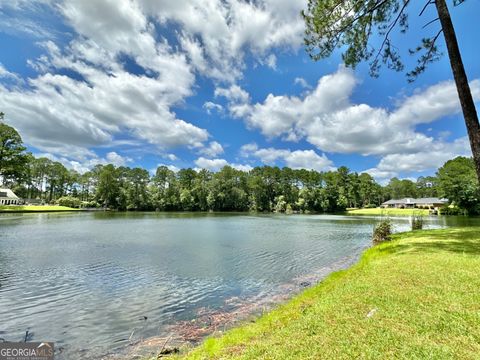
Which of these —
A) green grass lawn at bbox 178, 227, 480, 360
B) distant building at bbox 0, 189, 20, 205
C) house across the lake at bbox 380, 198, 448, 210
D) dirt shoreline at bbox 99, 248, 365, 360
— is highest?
distant building at bbox 0, 189, 20, 205

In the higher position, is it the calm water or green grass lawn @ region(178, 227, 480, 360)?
green grass lawn @ region(178, 227, 480, 360)

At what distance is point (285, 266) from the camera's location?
14.5 meters

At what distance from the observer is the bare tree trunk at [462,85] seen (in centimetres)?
806

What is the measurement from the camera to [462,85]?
27.5 ft

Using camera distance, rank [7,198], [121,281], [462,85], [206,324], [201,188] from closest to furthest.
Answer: [206,324] → [462,85] → [121,281] → [7,198] → [201,188]

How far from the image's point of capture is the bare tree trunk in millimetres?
8062

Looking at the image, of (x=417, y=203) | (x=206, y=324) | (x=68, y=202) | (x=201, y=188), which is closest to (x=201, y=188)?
(x=201, y=188)

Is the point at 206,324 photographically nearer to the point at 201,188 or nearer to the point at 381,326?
the point at 381,326

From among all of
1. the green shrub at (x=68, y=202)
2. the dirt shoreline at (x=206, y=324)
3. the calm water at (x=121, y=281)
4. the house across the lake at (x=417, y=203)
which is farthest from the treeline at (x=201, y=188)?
the dirt shoreline at (x=206, y=324)

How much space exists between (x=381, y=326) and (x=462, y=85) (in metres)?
8.02

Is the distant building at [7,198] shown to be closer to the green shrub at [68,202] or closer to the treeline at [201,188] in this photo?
the treeline at [201,188]

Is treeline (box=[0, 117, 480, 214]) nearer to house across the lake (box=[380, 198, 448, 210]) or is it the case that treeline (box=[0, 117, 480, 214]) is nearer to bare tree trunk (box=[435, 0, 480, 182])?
house across the lake (box=[380, 198, 448, 210])

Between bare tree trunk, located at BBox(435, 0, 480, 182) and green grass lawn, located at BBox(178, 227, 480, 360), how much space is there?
3751 mm

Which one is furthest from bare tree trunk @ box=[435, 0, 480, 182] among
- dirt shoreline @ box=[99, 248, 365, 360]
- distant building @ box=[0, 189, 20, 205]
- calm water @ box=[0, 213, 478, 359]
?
distant building @ box=[0, 189, 20, 205]
